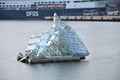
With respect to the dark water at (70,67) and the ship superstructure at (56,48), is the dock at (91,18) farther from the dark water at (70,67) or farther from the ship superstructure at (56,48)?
the ship superstructure at (56,48)

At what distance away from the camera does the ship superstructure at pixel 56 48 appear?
4569 cm

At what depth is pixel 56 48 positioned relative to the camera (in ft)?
152

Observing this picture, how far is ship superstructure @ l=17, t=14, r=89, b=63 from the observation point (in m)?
45.7

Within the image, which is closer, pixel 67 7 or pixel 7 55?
pixel 7 55

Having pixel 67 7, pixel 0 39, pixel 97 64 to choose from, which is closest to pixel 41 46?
pixel 97 64

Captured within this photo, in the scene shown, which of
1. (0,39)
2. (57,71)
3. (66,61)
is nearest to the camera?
(57,71)

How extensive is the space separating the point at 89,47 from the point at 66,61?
26.0 feet

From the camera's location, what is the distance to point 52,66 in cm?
4394

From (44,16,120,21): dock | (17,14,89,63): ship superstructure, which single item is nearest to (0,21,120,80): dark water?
(17,14,89,63): ship superstructure

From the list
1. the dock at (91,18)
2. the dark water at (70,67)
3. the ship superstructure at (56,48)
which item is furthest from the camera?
the dock at (91,18)

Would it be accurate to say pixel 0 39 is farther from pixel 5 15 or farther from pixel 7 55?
pixel 5 15

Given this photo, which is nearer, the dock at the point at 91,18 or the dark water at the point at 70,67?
the dark water at the point at 70,67

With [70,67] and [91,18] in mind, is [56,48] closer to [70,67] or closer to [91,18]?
[70,67]

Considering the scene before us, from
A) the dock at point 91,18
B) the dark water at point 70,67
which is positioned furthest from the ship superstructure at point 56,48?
the dock at point 91,18
